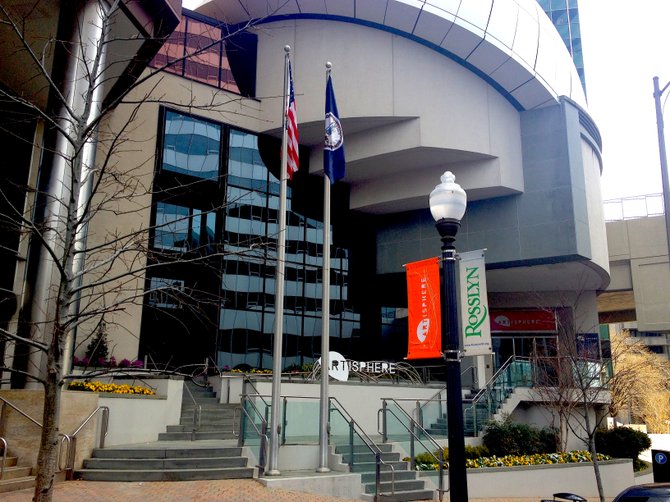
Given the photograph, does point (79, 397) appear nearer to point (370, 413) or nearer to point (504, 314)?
point (370, 413)

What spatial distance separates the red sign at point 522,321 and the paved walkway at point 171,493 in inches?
966

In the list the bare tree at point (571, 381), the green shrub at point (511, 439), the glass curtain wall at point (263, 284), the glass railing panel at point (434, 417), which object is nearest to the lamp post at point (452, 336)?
the glass railing panel at point (434, 417)

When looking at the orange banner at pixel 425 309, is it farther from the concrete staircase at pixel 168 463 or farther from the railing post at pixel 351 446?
the concrete staircase at pixel 168 463

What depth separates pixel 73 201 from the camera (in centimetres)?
675

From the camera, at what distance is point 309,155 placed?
1141 inches

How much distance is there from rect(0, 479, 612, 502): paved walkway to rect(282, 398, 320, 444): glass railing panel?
2426 millimetres

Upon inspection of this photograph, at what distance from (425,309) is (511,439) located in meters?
11.3

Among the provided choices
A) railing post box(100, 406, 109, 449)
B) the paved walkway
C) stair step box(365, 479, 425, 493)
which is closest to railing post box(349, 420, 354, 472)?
stair step box(365, 479, 425, 493)

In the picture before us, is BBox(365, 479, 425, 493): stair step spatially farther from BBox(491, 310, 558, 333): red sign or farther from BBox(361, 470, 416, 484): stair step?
BBox(491, 310, 558, 333): red sign

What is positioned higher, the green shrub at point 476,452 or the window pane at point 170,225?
the window pane at point 170,225

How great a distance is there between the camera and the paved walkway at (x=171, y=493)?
1031 centimetres

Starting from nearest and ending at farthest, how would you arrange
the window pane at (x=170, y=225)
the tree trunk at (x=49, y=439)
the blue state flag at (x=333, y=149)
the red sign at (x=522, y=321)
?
the tree trunk at (x=49, y=439), the blue state flag at (x=333, y=149), the window pane at (x=170, y=225), the red sign at (x=522, y=321)

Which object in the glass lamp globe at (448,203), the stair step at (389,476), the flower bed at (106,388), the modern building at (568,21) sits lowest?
the stair step at (389,476)

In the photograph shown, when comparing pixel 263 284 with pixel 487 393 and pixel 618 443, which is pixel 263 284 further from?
pixel 618 443
